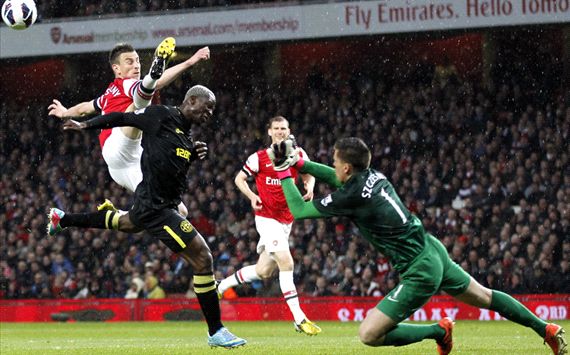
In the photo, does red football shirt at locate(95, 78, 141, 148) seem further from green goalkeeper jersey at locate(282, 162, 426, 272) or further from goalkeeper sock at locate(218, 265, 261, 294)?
green goalkeeper jersey at locate(282, 162, 426, 272)

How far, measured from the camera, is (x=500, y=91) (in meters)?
23.8

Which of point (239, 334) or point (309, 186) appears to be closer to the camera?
point (309, 186)

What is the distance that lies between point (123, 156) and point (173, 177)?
1465 mm

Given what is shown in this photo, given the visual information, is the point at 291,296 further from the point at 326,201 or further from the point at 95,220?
the point at 326,201

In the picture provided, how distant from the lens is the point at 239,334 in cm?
1536

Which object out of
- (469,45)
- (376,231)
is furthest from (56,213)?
(469,45)

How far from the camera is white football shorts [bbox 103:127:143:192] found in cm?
1162

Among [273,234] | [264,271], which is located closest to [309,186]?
[273,234]

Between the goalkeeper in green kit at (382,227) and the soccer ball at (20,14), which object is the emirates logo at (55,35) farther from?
the goalkeeper in green kit at (382,227)

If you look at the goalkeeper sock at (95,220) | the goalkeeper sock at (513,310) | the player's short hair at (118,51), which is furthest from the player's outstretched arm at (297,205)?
the player's short hair at (118,51)

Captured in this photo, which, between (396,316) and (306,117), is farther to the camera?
(306,117)

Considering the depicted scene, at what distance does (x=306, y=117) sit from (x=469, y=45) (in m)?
4.53

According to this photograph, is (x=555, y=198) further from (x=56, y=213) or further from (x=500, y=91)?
(x=56, y=213)

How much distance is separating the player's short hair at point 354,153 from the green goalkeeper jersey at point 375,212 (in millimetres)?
81
